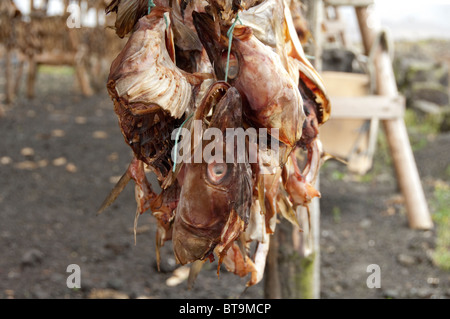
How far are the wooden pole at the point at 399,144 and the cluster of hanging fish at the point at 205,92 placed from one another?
101 inches

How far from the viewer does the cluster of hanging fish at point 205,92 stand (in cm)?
90

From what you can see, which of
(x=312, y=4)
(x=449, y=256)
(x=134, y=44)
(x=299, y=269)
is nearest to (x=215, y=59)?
(x=134, y=44)

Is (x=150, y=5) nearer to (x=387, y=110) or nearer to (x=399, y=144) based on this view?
(x=387, y=110)

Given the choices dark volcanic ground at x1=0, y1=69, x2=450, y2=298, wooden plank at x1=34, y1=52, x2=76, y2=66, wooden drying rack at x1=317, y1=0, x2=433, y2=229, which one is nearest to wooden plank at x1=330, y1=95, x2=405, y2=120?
wooden drying rack at x1=317, y1=0, x2=433, y2=229

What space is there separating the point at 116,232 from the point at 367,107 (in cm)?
190

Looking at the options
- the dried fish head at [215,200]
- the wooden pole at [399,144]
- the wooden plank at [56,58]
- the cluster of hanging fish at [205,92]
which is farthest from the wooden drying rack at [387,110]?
the wooden plank at [56,58]

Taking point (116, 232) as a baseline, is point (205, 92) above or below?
above

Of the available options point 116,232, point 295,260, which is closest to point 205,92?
point 295,260

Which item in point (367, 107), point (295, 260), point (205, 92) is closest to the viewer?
point (205, 92)

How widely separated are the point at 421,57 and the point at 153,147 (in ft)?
27.4

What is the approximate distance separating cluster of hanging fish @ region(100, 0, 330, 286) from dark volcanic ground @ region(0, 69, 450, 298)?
1.83m

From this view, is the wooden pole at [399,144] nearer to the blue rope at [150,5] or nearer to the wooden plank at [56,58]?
the blue rope at [150,5]

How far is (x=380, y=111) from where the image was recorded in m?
3.35

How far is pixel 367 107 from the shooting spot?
3293 mm
